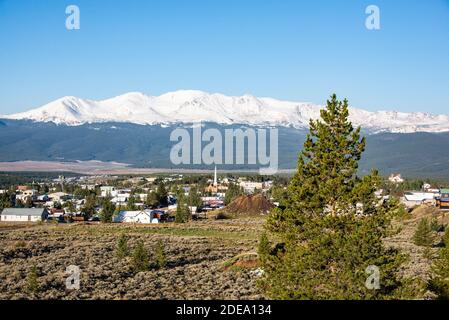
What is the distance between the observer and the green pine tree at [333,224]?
47.4 feet

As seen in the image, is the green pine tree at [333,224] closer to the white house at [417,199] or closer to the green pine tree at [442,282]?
the green pine tree at [442,282]

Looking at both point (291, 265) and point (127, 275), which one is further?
point (127, 275)

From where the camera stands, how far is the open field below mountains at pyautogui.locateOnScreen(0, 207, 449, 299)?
23234mm

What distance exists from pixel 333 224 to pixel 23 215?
65121 millimetres

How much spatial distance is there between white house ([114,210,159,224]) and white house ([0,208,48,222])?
10413 mm

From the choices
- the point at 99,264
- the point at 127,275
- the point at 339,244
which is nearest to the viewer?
the point at 339,244

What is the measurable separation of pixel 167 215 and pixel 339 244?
195ft

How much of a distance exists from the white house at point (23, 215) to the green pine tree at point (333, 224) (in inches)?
2429

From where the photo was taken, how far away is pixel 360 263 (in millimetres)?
14539

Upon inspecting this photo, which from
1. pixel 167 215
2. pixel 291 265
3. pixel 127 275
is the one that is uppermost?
pixel 291 265

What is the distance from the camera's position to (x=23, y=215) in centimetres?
7231

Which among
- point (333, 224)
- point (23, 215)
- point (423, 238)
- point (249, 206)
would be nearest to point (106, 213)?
point (23, 215)
